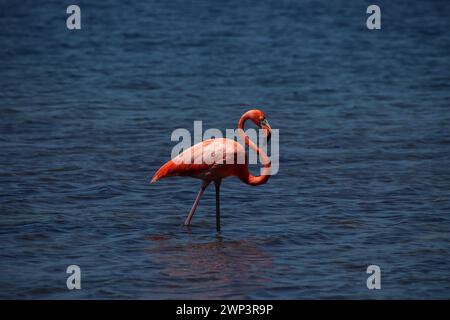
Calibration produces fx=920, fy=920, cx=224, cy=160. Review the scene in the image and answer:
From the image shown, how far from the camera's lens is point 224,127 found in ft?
51.9

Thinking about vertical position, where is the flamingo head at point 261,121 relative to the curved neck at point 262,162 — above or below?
above

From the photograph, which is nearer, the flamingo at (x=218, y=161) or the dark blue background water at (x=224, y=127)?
the dark blue background water at (x=224, y=127)

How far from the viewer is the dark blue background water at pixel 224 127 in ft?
30.4

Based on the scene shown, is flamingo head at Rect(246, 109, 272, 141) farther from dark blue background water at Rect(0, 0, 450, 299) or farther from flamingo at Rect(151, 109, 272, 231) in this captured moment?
dark blue background water at Rect(0, 0, 450, 299)

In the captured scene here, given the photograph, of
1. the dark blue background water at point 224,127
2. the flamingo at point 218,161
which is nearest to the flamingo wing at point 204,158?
the flamingo at point 218,161

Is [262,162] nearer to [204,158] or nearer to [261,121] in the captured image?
[261,121]

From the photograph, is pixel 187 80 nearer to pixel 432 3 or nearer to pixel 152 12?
pixel 152 12

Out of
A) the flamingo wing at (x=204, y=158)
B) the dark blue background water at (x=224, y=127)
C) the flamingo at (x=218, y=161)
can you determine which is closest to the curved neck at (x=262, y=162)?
the flamingo at (x=218, y=161)

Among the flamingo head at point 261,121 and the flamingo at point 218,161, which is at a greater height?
the flamingo head at point 261,121

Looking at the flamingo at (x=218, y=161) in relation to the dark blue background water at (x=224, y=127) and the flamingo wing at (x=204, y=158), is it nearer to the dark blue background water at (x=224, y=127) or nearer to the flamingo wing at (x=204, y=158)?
the flamingo wing at (x=204, y=158)

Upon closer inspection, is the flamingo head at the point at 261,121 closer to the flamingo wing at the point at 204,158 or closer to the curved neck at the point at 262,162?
the curved neck at the point at 262,162

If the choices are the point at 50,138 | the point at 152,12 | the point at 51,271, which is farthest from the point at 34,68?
the point at 51,271

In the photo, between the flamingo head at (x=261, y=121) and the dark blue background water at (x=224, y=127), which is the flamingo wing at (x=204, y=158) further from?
the dark blue background water at (x=224, y=127)
